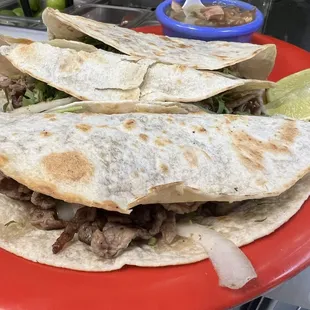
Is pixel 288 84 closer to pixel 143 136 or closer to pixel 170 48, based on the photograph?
pixel 170 48

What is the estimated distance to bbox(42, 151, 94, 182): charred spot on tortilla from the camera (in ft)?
4.18

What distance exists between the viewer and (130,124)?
1527 mm

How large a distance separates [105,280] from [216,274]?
0.29 meters

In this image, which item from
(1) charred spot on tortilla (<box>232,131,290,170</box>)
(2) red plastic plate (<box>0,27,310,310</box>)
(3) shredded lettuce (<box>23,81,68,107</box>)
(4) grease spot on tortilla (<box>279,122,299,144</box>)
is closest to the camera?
(2) red plastic plate (<box>0,27,310,310</box>)

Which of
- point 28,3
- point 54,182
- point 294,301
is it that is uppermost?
point 54,182

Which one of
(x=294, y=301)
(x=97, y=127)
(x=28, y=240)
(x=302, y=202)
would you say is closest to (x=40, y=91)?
(x=97, y=127)

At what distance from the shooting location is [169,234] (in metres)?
1.39

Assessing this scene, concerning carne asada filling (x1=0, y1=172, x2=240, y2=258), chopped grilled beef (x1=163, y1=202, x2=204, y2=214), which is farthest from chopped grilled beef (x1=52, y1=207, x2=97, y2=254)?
chopped grilled beef (x1=163, y1=202, x2=204, y2=214)

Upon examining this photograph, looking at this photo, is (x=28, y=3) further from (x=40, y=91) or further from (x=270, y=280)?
(x=270, y=280)

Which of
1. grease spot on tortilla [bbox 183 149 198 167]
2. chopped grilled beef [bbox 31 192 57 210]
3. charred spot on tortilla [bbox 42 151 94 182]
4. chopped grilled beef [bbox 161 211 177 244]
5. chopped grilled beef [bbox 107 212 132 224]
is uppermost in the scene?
charred spot on tortilla [bbox 42 151 94 182]

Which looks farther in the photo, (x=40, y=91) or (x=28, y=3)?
(x=28, y=3)

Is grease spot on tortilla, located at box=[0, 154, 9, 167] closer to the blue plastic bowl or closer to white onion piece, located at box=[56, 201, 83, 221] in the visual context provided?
white onion piece, located at box=[56, 201, 83, 221]

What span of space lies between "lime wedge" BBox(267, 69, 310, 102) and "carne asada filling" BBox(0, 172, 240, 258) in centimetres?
96

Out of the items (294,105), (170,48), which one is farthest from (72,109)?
(294,105)
